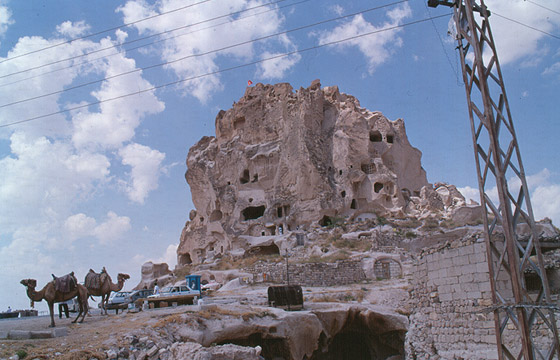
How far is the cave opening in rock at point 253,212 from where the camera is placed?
45.2m

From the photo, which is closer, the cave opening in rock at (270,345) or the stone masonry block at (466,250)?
the stone masonry block at (466,250)

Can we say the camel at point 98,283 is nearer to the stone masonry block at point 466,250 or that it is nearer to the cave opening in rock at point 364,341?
the cave opening in rock at point 364,341

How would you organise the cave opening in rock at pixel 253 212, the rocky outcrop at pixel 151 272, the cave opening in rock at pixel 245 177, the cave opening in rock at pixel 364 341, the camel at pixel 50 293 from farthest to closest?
the cave opening in rock at pixel 245 177, the cave opening in rock at pixel 253 212, the rocky outcrop at pixel 151 272, the cave opening in rock at pixel 364 341, the camel at pixel 50 293

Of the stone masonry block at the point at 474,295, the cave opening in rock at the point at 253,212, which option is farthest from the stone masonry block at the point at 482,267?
the cave opening in rock at the point at 253,212

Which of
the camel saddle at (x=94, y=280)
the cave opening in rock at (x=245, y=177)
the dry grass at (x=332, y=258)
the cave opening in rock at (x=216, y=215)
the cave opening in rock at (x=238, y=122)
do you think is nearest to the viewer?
the camel saddle at (x=94, y=280)

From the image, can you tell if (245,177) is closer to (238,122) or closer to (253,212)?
(253,212)

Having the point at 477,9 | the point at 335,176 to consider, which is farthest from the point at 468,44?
the point at 335,176

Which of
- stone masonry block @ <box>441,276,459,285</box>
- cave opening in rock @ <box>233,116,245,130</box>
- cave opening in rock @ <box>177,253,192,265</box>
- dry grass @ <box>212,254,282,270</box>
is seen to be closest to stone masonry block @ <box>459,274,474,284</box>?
stone masonry block @ <box>441,276,459,285</box>

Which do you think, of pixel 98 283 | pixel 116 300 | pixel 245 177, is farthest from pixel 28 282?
pixel 245 177

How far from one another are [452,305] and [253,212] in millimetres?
36296

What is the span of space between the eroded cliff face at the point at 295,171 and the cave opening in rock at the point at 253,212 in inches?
4.6

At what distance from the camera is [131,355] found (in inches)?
380

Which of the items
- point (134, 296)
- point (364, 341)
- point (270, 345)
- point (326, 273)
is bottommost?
point (364, 341)

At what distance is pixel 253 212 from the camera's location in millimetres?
45969
